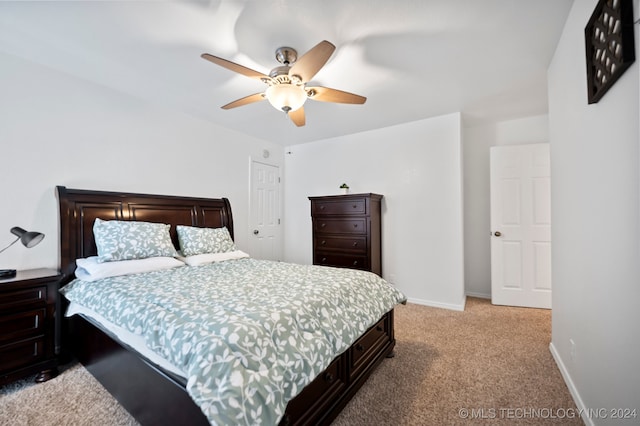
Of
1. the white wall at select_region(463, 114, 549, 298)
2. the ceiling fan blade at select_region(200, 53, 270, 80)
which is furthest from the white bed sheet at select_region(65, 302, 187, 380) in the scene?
the white wall at select_region(463, 114, 549, 298)

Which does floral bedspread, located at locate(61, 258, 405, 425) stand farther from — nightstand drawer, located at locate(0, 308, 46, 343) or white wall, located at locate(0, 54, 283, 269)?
white wall, located at locate(0, 54, 283, 269)

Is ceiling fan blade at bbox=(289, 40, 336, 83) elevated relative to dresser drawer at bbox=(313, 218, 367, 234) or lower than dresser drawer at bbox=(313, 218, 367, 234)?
elevated

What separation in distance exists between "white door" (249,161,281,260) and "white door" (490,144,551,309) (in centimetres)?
324

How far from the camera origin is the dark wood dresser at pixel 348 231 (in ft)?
11.5

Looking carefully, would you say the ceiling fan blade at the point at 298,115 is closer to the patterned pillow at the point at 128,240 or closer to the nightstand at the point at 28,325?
the patterned pillow at the point at 128,240

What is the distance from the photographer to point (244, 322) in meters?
1.15

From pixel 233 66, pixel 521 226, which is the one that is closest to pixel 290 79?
pixel 233 66

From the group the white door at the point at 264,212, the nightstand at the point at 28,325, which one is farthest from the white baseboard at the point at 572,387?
the white door at the point at 264,212

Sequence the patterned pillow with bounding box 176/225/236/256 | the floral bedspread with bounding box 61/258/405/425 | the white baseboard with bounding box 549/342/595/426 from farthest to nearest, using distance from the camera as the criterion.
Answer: the patterned pillow with bounding box 176/225/236/256, the white baseboard with bounding box 549/342/595/426, the floral bedspread with bounding box 61/258/405/425

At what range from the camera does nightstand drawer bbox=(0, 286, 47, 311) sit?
1.75 metres

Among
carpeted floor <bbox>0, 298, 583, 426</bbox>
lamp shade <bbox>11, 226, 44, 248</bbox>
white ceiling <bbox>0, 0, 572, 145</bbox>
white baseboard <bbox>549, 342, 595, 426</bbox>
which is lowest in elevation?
carpeted floor <bbox>0, 298, 583, 426</bbox>

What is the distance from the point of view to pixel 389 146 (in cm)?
380

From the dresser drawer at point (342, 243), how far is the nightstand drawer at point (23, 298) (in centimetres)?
284

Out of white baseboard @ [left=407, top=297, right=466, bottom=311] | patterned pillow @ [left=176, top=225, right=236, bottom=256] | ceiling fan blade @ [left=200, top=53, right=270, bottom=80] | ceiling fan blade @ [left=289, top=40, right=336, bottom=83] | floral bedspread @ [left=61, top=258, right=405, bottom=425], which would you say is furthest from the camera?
white baseboard @ [left=407, top=297, right=466, bottom=311]
